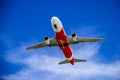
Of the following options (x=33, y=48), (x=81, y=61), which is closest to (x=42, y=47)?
(x=33, y=48)

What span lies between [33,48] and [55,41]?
7099 millimetres

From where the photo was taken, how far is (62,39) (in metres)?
97.9

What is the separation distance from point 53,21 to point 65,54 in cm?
1172

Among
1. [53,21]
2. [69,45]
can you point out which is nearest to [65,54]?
[69,45]

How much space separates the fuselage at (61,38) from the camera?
9382 cm

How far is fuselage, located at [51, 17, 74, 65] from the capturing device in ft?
308

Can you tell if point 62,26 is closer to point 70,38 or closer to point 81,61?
point 70,38

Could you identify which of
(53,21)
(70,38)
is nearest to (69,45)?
(70,38)

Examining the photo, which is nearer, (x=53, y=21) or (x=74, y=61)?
(x=53, y=21)

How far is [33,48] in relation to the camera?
345ft

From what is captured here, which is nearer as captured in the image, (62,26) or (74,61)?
(62,26)

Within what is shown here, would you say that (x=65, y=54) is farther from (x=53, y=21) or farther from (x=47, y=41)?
(x=53, y=21)

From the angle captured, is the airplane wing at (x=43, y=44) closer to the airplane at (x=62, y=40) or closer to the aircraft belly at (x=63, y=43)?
the airplane at (x=62, y=40)

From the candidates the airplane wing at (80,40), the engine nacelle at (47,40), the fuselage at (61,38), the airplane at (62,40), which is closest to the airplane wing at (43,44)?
the airplane at (62,40)
